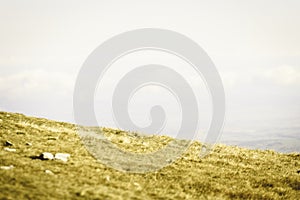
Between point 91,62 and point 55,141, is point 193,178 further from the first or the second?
point 91,62

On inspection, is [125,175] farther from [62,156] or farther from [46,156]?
[46,156]

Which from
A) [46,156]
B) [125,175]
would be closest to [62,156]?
[46,156]

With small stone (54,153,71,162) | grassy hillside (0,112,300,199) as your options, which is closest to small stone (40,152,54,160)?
small stone (54,153,71,162)

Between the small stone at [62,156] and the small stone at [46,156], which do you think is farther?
the small stone at [62,156]

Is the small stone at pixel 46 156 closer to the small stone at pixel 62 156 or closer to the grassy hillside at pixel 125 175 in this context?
the small stone at pixel 62 156

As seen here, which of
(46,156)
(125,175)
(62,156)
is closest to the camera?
(125,175)

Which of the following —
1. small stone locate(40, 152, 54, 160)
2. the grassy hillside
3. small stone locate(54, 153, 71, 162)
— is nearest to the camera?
the grassy hillside

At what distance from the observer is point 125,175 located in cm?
1356

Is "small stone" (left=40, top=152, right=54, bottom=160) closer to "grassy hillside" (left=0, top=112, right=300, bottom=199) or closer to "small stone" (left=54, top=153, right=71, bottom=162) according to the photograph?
"small stone" (left=54, top=153, right=71, bottom=162)

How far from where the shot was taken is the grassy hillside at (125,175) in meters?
9.94

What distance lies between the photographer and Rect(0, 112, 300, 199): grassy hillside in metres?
9.94

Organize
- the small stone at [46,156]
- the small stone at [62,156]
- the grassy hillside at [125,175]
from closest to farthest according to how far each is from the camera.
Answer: the grassy hillside at [125,175] → the small stone at [46,156] → the small stone at [62,156]

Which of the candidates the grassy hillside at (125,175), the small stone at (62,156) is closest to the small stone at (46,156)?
the small stone at (62,156)

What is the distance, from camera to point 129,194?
34.8ft
